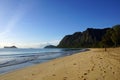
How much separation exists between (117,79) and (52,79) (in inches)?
161

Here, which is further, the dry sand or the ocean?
the ocean

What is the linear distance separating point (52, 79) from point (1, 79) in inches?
158

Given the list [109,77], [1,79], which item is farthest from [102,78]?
[1,79]

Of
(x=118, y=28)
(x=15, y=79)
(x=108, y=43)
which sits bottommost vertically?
(x=15, y=79)

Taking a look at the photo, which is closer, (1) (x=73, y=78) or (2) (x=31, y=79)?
(1) (x=73, y=78)

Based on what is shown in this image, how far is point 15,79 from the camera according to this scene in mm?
12961

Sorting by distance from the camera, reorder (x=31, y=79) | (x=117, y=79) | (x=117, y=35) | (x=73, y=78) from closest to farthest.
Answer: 1. (x=117, y=79)
2. (x=73, y=78)
3. (x=31, y=79)
4. (x=117, y=35)

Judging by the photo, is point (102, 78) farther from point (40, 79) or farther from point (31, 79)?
point (31, 79)

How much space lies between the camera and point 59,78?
464 inches

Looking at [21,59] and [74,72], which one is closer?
[74,72]

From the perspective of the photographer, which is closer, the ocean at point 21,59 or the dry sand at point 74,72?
the dry sand at point 74,72

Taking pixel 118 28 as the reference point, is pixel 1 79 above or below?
below

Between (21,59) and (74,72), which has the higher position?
(21,59)

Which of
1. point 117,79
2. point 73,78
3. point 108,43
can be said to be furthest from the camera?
point 108,43
